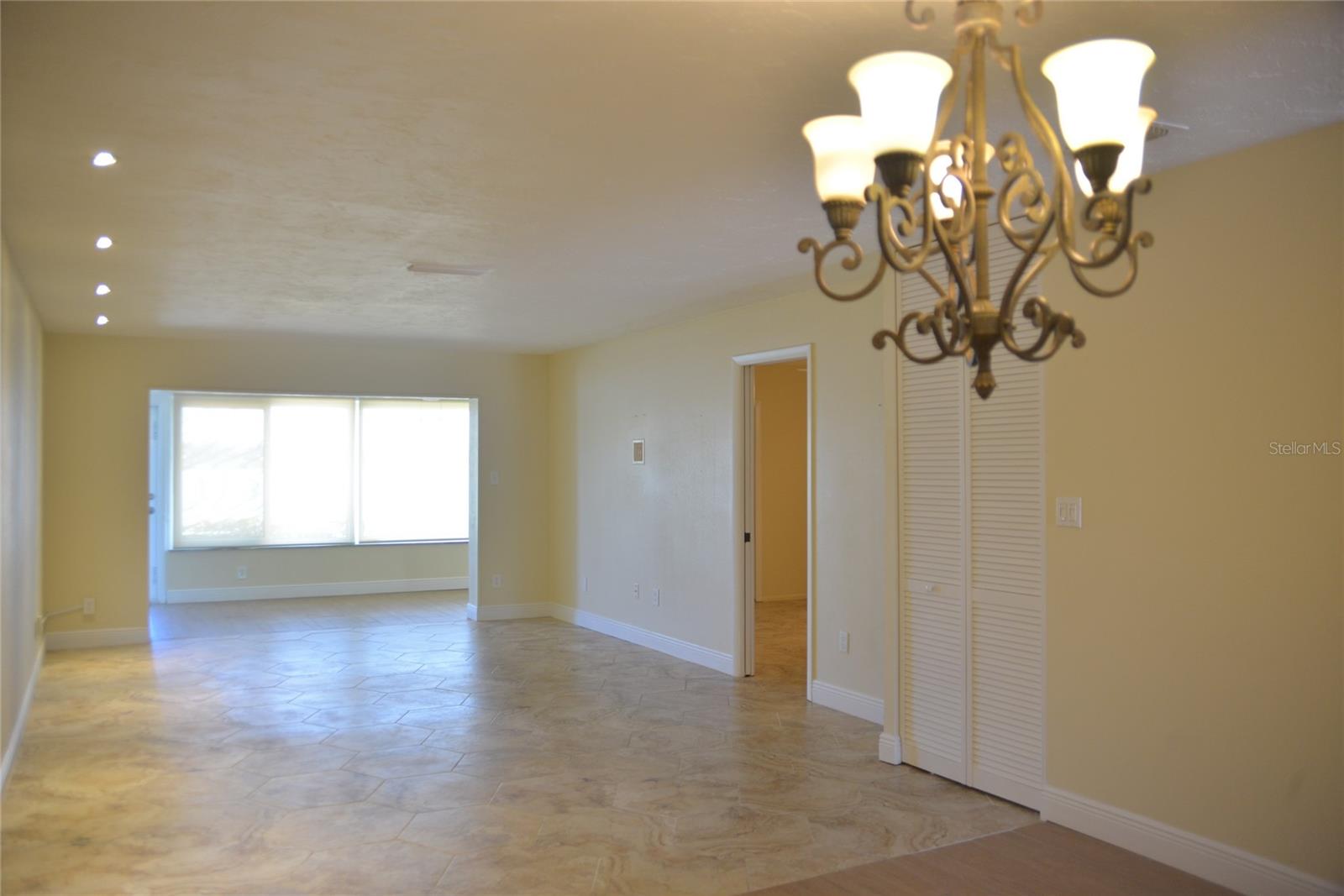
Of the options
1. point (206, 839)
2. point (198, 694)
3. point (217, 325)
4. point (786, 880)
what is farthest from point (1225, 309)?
point (217, 325)

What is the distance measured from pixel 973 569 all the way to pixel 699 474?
2.83 metres

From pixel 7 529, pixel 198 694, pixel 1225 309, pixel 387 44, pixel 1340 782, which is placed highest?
pixel 387 44

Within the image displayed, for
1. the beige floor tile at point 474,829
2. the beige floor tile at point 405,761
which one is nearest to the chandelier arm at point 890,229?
the beige floor tile at point 474,829

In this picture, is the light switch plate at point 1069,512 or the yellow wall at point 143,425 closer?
the light switch plate at point 1069,512

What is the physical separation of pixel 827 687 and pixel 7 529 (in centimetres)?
423

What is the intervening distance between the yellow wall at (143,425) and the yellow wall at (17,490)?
84 cm

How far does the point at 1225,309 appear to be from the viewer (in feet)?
10.4

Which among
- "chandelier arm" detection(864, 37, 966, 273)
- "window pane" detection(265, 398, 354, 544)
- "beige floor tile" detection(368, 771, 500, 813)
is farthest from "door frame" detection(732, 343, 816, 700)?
"window pane" detection(265, 398, 354, 544)

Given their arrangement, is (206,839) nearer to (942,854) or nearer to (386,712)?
(386,712)

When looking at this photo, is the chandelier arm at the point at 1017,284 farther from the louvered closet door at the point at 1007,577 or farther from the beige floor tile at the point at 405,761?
the beige floor tile at the point at 405,761

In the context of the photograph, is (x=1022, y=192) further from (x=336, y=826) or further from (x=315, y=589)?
(x=315, y=589)

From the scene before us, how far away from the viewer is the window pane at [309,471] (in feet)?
33.3

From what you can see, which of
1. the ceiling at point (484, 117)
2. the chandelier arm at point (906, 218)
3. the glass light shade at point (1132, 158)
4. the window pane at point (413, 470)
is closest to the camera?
the chandelier arm at point (906, 218)

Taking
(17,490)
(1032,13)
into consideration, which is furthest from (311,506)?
(1032,13)
